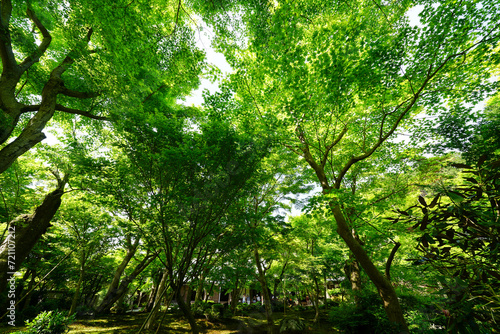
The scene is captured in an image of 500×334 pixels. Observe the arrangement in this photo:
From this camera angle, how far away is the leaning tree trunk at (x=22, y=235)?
5789 mm

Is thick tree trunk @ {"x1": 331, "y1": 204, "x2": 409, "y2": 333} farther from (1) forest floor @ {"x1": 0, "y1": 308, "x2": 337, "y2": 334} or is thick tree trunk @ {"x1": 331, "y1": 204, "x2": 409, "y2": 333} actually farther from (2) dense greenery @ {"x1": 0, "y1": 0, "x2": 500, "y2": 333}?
(1) forest floor @ {"x1": 0, "y1": 308, "x2": 337, "y2": 334}

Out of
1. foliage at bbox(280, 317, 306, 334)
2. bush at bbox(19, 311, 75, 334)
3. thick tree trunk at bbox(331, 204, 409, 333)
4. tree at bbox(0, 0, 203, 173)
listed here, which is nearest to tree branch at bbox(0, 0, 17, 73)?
tree at bbox(0, 0, 203, 173)

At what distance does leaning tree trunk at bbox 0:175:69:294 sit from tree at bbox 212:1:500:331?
8.79 meters

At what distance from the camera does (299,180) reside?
9508 millimetres

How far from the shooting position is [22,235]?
633 cm

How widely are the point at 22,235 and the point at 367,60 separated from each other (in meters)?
12.1

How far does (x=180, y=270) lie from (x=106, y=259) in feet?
35.2

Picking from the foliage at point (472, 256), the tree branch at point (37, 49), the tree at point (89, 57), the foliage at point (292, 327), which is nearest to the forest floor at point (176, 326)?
the foliage at point (292, 327)

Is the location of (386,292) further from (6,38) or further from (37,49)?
(37,49)

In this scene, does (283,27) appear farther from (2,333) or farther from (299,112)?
(2,333)

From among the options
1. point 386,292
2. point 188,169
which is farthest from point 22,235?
point 386,292

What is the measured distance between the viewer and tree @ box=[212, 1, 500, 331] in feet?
13.1

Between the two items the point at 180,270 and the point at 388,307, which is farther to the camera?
the point at 180,270

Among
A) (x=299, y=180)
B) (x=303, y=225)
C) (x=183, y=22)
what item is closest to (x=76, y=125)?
(x=183, y=22)
